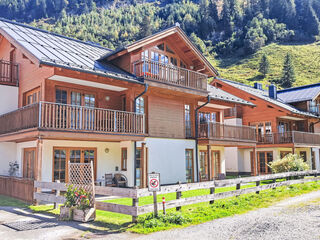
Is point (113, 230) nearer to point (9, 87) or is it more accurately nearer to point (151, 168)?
point (151, 168)

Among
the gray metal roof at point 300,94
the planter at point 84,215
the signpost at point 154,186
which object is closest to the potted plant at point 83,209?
the planter at point 84,215

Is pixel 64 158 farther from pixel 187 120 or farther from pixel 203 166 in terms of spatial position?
pixel 203 166

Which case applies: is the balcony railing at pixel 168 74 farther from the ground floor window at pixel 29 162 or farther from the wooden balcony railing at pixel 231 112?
the wooden balcony railing at pixel 231 112

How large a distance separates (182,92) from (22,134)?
8726 mm

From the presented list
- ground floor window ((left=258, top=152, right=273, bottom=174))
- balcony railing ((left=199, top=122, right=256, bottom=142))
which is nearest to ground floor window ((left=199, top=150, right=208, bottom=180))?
balcony railing ((left=199, top=122, right=256, bottom=142))

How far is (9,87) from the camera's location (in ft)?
56.3

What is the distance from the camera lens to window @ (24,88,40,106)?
15727 millimetres

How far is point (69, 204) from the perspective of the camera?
31.2 feet

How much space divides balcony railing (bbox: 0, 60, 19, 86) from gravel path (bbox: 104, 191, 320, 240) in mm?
12766

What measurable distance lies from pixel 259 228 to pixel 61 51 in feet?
39.6

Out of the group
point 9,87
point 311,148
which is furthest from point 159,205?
point 311,148

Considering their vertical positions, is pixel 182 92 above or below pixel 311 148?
above

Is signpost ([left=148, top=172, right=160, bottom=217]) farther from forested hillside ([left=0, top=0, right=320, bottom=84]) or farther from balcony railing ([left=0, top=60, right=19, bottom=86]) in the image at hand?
forested hillside ([left=0, top=0, right=320, bottom=84])

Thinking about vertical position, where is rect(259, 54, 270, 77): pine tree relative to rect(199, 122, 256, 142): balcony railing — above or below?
above
